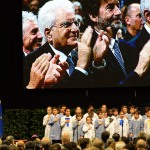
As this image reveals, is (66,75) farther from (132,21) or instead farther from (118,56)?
(132,21)

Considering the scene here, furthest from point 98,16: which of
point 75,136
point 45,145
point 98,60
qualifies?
point 45,145

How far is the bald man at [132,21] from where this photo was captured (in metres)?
20.7

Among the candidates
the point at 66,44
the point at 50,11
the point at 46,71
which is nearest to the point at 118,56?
the point at 66,44

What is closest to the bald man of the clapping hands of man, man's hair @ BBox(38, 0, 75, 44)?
man's hair @ BBox(38, 0, 75, 44)

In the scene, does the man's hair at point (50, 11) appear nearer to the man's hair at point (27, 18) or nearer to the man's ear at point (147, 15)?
the man's hair at point (27, 18)

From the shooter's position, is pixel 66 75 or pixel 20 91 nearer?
pixel 66 75

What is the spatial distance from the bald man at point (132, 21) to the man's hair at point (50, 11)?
6.30 ft

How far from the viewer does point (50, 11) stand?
21.0 metres

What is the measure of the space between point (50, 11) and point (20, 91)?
10.3ft

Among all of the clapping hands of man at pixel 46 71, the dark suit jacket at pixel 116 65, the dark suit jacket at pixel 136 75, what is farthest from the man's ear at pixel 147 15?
the clapping hands of man at pixel 46 71

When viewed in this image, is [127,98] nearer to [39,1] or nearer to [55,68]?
[55,68]

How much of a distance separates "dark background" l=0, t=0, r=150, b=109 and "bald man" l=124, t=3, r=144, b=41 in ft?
6.59

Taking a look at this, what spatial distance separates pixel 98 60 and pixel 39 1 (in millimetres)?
2853

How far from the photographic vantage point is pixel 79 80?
20984 mm
